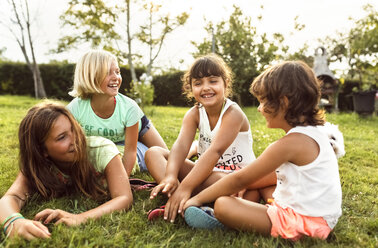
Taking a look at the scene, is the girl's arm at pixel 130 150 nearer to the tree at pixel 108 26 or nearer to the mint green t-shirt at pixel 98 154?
the mint green t-shirt at pixel 98 154

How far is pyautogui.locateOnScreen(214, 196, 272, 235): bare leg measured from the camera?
6.14 feet

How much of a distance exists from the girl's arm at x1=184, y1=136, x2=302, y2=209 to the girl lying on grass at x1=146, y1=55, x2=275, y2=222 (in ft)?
0.73

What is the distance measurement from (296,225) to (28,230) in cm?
151

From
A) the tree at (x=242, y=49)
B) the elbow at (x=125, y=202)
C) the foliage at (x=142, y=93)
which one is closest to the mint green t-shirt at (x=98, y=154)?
the elbow at (x=125, y=202)

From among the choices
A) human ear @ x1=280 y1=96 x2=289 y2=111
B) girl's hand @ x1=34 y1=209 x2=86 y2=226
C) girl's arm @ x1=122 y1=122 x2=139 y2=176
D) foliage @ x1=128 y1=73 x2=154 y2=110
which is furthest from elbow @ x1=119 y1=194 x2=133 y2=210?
foliage @ x1=128 y1=73 x2=154 y2=110

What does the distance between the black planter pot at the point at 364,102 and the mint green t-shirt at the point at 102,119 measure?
829cm

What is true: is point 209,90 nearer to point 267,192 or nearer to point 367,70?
point 267,192

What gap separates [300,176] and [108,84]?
6.06ft

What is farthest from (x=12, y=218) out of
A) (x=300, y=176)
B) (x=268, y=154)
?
(x=300, y=176)

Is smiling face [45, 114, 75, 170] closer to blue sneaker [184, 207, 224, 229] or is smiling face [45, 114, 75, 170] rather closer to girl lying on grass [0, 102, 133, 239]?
girl lying on grass [0, 102, 133, 239]

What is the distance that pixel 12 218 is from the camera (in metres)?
1.91

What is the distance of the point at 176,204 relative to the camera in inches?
84.6

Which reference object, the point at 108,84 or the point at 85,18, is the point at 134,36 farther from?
the point at 108,84

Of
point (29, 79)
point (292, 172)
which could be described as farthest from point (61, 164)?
point (29, 79)
